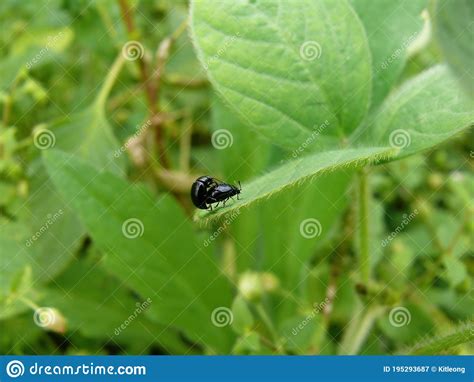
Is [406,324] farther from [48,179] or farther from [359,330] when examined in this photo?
[48,179]

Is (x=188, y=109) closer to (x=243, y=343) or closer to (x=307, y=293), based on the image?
(x=307, y=293)

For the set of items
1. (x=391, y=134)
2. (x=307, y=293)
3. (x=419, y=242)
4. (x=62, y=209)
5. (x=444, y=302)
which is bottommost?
(x=444, y=302)

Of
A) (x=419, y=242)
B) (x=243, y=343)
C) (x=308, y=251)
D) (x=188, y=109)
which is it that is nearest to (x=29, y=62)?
(x=188, y=109)

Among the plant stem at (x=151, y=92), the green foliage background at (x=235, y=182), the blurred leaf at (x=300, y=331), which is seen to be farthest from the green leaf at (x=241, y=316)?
the plant stem at (x=151, y=92)

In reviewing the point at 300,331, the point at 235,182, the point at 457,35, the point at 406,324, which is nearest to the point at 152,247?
the point at 235,182

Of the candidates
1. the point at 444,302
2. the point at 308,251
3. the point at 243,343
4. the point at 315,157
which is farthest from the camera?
the point at 444,302

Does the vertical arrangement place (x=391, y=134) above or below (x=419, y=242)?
above

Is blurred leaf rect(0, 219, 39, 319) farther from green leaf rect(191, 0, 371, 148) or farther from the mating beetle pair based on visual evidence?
green leaf rect(191, 0, 371, 148)

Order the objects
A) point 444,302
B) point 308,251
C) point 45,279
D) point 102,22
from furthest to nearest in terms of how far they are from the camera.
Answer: point 102,22 < point 444,302 < point 308,251 < point 45,279
